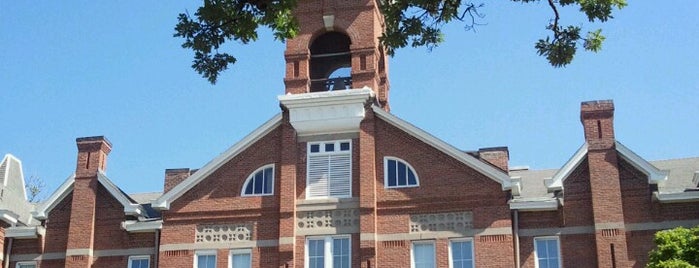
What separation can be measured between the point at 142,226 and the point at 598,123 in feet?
48.5

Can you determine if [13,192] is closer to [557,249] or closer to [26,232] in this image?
[26,232]

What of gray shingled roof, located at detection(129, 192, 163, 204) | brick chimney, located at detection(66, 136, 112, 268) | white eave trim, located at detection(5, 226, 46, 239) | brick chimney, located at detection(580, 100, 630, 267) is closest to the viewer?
brick chimney, located at detection(580, 100, 630, 267)

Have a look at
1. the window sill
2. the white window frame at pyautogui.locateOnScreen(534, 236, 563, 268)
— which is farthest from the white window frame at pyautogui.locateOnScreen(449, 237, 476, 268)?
the window sill

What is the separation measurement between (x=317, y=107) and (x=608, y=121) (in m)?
9.03

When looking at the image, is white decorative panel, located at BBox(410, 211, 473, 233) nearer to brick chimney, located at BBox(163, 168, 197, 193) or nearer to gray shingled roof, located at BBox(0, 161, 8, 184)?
brick chimney, located at BBox(163, 168, 197, 193)

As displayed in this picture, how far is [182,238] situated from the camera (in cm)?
3170

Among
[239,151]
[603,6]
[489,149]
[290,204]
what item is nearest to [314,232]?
[290,204]

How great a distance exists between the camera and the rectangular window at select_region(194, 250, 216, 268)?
31.4 meters

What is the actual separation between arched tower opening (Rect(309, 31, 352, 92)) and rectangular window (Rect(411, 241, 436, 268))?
6356 mm

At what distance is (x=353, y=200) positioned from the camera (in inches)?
1217

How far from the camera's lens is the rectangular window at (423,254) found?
3005 cm

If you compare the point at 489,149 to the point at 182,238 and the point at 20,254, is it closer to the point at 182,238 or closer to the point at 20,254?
the point at 182,238

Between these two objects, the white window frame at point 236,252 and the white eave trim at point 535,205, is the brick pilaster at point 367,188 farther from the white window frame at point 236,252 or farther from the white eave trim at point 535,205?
the white eave trim at point 535,205

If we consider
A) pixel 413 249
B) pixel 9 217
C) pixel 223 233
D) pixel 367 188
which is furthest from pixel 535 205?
pixel 9 217
